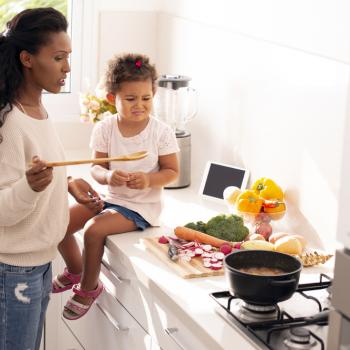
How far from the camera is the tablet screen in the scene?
8.91ft

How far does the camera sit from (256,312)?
187 centimetres

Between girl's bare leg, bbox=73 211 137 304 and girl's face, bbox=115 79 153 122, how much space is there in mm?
Result: 278

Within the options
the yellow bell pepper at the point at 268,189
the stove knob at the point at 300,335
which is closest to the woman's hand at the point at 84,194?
the yellow bell pepper at the point at 268,189

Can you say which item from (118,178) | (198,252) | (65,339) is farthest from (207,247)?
(65,339)

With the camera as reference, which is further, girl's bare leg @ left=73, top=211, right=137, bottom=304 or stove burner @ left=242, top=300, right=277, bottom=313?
girl's bare leg @ left=73, top=211, right=137, bottom=304

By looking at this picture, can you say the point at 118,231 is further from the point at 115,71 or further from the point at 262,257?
the point at 262,257

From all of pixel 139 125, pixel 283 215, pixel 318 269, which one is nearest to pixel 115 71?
pixel 139 125

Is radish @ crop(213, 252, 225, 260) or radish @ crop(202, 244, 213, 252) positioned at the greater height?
radish @ crop(202, 244, 213, 252)

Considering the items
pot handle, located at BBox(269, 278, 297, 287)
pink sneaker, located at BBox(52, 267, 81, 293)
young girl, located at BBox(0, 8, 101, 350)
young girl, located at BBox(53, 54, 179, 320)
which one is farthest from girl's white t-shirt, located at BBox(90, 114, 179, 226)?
pot handle, located at BBox(269, 278, 297, 287)

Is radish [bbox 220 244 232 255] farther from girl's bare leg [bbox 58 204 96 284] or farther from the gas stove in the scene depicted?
girl's bare leg [bbox 58 204 96 284]

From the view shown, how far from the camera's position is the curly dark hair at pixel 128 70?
8.02 ft

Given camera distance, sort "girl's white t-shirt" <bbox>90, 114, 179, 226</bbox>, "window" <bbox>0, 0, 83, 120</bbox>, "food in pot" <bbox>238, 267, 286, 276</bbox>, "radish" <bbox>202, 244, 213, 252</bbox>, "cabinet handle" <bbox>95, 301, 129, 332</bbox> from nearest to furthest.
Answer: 1. "food in pot" <bbox>238, 267, 286, 276</bbox>
2. "radish" <bbox>202, 244, 213, 252</bbox>
3. "cabinet handle" <bbox>95, 301, 129, 332</bbox>
4. "girl's white t-shirt" <bbox>90, 114, 179, 226</bbox>
5. "window" <bbox>0, 0, 83, 120</bbox>

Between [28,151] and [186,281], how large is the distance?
0.48 m

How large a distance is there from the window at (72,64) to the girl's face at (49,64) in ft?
3.76
